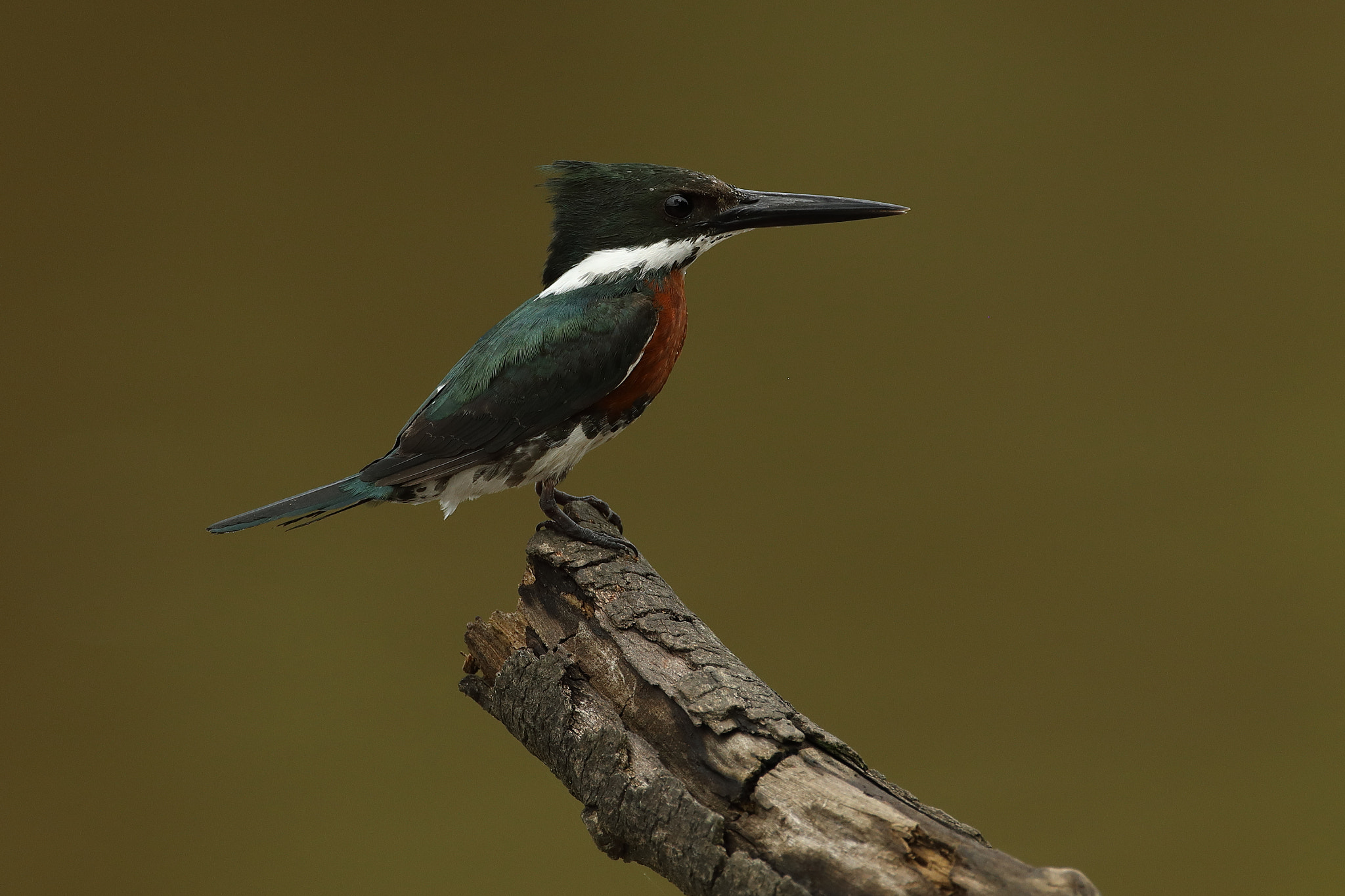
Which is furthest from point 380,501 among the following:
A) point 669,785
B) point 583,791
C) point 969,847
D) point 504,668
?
point 969,847

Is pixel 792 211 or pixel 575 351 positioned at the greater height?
pixel 792 211

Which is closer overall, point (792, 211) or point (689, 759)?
point (689, 759)

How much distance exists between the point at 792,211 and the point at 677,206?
293 mm

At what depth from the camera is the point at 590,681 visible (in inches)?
86.1

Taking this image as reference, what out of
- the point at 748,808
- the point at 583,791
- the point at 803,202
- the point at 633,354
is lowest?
the point at 583,791

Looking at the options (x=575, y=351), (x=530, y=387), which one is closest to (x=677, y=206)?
(x=575, y=351)

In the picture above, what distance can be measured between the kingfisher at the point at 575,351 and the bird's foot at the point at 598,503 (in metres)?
0.15

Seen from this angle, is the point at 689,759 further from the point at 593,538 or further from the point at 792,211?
the point at 792,211

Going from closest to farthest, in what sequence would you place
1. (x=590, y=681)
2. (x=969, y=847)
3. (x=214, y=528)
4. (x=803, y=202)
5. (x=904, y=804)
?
(x=969, y=847) < (x=904, y=804) < (x=590, y=681) < (x=214, y=528) < (x=803, y=202)

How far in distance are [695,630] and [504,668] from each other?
41cm

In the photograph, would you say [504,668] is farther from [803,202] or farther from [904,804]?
[803,202]

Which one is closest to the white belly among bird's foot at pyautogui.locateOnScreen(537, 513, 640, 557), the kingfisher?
the kingfisher

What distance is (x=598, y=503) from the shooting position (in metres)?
2.88

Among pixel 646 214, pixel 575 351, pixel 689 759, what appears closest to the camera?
pixel 689 759
